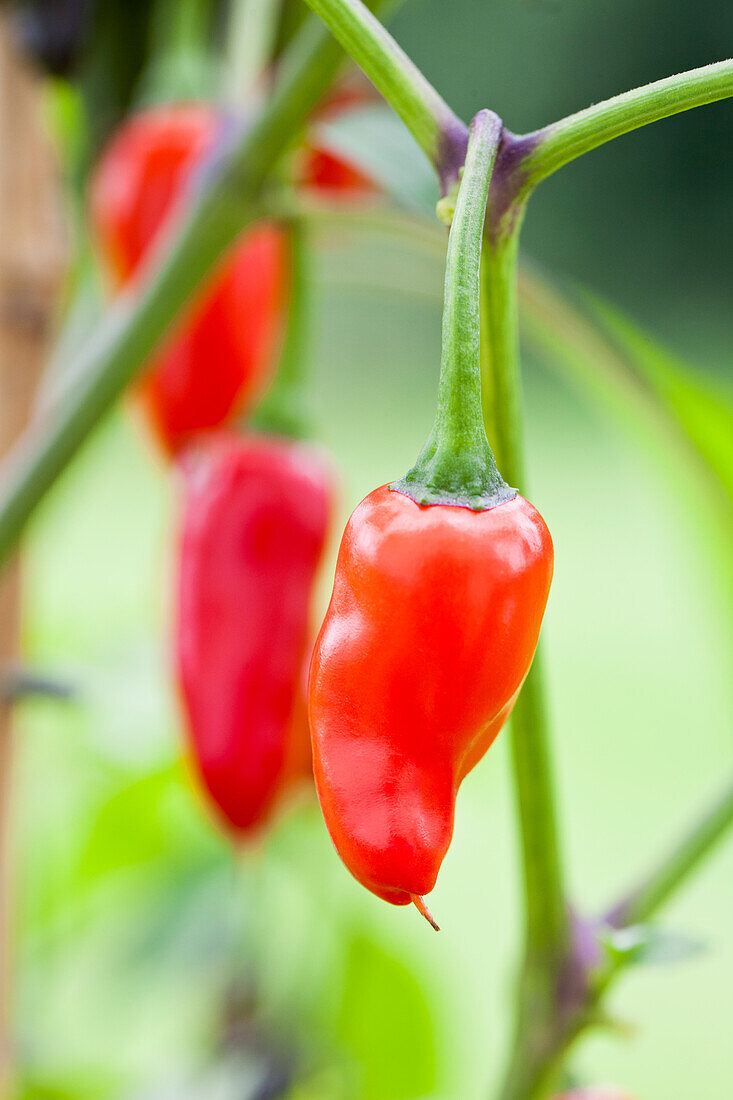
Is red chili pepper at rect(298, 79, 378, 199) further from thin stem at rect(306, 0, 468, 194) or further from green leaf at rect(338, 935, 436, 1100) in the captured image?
green leaf at rect(338, 935, 436, 1100)

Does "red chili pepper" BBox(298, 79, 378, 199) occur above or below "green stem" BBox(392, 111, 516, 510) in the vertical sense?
above

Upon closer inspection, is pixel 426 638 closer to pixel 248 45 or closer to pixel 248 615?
pixel 248 615

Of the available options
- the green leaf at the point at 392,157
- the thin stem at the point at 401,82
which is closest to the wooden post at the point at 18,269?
the green leaf at the point at 392,157

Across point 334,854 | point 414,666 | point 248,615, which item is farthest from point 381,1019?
point 414,666

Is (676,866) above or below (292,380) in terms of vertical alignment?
below

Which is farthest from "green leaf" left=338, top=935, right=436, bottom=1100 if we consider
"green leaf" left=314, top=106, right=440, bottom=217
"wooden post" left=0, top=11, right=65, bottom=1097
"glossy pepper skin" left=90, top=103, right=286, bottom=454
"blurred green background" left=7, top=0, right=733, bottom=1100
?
"green leaf" left=314, top=106, right=440, bottom=217

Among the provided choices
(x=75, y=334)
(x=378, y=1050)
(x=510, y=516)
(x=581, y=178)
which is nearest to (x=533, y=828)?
(x=510, y=516)
